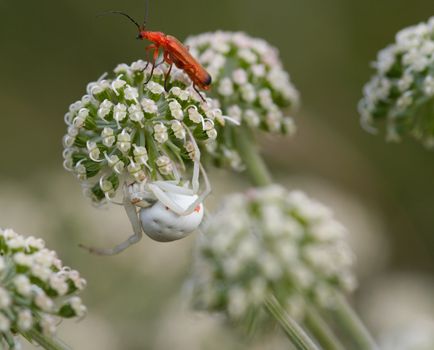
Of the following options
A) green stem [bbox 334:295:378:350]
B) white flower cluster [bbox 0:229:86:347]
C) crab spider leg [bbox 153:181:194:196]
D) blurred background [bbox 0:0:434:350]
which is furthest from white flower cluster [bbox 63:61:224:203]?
blurred background [bbox 0:0:434:350]

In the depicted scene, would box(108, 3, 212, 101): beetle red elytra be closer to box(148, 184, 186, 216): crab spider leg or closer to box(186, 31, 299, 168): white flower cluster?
box(186, 31, 299, 168): white flower cluster

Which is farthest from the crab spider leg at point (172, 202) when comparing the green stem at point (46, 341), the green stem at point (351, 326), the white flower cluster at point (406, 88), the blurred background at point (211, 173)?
the blurred background at point (211, 173)

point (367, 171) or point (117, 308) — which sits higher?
point (367, 171)

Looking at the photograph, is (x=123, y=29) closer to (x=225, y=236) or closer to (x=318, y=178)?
(x=318, y=178)

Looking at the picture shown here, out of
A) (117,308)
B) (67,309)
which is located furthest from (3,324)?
(117,308)

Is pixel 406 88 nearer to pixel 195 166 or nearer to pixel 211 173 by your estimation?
pixel 195 166

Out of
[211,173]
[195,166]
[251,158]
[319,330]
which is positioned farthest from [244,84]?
[211,173]

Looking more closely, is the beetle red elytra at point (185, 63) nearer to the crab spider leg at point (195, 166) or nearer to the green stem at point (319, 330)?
the crab spider leg at point (195, 166)
